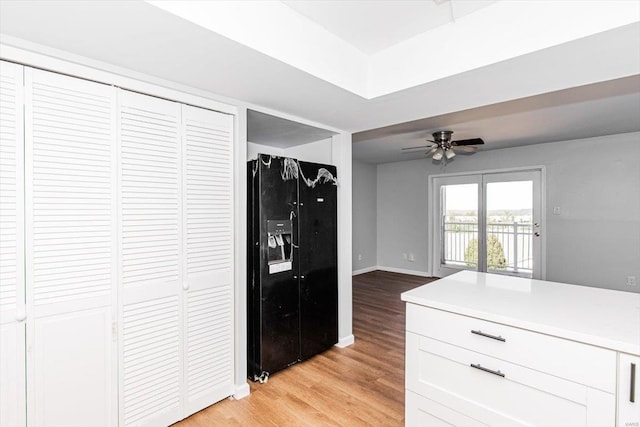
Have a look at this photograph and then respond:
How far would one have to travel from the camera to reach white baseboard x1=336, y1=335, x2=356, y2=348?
313 cm

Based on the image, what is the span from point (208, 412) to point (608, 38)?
3.07 metres

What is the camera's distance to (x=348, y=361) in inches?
112

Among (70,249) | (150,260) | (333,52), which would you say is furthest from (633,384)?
(70,249)

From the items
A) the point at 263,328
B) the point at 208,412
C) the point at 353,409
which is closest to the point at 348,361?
the point at 353,409

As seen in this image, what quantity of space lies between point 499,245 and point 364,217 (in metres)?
A: 2.58

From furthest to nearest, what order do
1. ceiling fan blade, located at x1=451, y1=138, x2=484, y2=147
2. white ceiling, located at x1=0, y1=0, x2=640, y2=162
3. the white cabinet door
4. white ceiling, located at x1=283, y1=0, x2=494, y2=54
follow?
ceiling fan blade, located at x1=451, y1=138, x2=484, y2=147 < white ceiling, located at x1=283, y1=0, x2=494, y2=54 < white ceiling, located at x1=0, y1=0, x2=640, y2=162 < the white cabinet door

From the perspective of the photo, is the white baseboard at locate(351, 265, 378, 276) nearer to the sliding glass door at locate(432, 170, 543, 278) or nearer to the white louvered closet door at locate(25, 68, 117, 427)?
the sliding glass door at locate(432, 170, 543, 278)

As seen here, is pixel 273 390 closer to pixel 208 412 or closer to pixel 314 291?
pixel 208 412

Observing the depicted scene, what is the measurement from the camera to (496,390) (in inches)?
55.8

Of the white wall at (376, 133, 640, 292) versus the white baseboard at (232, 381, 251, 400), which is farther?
the white wall at (376, 133, 640, 292)

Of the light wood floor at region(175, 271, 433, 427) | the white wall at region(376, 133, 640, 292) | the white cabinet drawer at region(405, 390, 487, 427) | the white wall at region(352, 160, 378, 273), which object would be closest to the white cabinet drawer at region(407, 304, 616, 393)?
the white cabinet drawer at region(405, 390, 487, 427)

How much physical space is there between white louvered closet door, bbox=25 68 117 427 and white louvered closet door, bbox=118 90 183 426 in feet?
0.23

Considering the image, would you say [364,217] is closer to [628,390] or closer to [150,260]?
[150,260]

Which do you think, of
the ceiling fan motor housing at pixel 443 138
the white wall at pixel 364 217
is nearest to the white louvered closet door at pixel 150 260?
the ceiling fan motor housing at pixel 443 138
